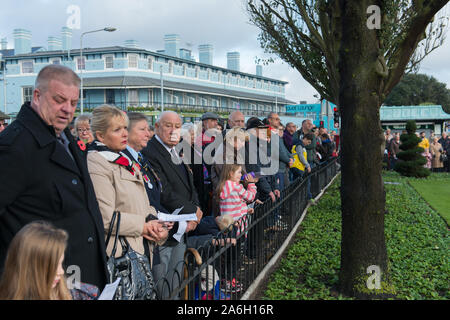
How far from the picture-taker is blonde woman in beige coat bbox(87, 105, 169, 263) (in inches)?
132

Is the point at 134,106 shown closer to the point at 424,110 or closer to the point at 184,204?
the point at 424,110

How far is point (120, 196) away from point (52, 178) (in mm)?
873

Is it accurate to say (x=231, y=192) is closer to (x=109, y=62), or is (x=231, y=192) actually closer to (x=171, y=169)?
(x=171, y=169)

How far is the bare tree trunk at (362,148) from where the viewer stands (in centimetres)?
512

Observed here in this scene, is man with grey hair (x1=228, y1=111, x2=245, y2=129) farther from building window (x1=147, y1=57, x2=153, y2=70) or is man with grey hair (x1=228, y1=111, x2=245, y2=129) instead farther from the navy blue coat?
building window (x1=147, y1=57, x2=153, y2=70)

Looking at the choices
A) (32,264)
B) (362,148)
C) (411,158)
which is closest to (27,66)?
(411,158)

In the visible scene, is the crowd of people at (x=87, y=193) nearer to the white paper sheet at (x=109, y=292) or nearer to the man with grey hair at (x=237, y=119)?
the white paper sheet at (x=109, y=292)

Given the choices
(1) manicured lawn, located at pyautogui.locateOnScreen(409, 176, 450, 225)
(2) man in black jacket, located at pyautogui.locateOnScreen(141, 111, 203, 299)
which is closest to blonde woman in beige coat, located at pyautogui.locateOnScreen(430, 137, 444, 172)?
(1) manicured lawn, located at pyautogui.locateOnScreen(409, 176, 450, 225)

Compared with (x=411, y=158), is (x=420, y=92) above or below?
above

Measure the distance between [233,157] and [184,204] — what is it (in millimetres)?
1158

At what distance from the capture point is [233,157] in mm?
5586

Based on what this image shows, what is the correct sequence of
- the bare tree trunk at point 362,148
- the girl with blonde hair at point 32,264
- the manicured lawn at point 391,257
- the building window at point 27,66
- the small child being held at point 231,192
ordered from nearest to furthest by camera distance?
the girl with blonde hair at point 32,264, the bare tree trunk at point 362,148, the small child being held at point 231,192, the manicured lawn at point 391,257, the building window at point 27,66

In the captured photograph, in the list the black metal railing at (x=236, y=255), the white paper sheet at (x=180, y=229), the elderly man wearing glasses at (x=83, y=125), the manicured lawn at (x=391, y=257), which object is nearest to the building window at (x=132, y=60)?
the manicured lawn at (x=391, y=257)

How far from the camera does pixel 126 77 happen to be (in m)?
54.4
